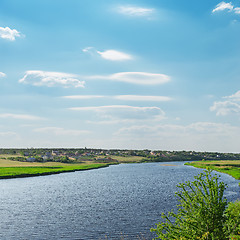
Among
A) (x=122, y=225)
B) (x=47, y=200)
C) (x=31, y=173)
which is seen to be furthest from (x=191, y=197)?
(x=31, y=173)

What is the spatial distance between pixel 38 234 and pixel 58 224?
13.9ft

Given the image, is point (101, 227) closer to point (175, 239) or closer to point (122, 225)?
point (122, 225)

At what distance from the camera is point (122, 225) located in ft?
107

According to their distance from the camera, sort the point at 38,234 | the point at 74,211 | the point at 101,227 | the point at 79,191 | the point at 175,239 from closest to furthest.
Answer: the point at 175,239, the point at 38,234, the point at 101,227, the point at 74,211, the point at 79,191

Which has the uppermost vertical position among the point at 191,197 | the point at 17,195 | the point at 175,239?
the point at 191,197

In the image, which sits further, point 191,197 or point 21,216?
point 21,216

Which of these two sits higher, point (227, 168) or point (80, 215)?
point (227, 168)

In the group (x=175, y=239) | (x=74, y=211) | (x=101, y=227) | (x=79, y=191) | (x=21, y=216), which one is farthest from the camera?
(x=79, y=191)

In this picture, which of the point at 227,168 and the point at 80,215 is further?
the point at 227,168

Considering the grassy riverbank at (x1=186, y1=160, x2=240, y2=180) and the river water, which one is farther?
the grassy riverbank at (x1=186, y1=160, x2=240, y2=180)

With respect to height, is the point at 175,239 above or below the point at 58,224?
above

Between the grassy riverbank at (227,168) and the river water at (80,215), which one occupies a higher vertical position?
the grassy riverbank at (227,168)

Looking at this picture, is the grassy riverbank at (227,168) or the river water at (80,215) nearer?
the river water at (80,215)

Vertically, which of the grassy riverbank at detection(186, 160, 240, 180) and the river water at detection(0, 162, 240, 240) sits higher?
the grassy riverbank at detection(186, 160, 240, 180)
